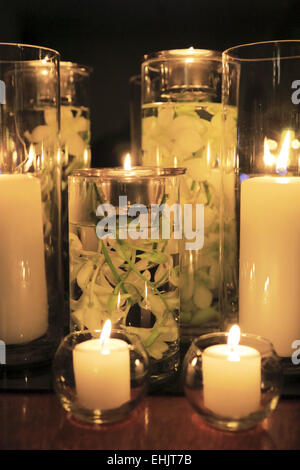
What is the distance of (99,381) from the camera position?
0.44 meters

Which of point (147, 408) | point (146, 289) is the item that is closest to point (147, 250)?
point (146, 289)

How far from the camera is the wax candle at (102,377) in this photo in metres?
0.44

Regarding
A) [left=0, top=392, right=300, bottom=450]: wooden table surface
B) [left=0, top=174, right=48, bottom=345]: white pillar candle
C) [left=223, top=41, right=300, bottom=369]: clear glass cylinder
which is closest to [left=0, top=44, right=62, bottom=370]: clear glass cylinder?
[left=0, top=174, right=48, bottom=345]: white pillar candle

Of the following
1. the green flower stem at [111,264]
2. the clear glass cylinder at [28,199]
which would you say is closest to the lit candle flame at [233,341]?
the green flower stem at [111,264]

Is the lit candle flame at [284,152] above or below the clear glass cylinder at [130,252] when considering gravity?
above

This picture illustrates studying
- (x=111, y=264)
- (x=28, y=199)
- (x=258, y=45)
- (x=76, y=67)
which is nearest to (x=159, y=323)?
(x=111, y=264)

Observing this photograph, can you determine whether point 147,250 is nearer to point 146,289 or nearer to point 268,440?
point 146,289

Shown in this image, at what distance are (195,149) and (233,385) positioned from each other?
11.6 inches

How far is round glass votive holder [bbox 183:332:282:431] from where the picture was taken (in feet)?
1.42

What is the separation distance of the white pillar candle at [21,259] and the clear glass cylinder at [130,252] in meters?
0.06

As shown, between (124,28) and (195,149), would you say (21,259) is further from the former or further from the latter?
(124,28)

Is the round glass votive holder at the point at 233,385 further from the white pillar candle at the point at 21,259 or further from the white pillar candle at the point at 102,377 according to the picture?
the white pillar candle at the point at 21,259

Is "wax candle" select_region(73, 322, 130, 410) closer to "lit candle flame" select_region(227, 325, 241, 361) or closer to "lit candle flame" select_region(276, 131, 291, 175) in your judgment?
"lit candle flame" select_region(227, 325, 241, 361)

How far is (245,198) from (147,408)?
226mm
